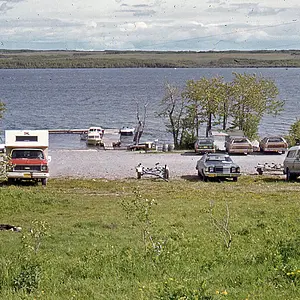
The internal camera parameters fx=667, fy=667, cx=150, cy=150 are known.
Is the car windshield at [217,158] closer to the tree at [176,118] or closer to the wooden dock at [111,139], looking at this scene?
the tree at [176,118]

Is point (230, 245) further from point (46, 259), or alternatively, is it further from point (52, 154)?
point (52, 154)

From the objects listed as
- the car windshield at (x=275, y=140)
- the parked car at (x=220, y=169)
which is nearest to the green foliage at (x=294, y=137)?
the car windshield at (x=275, y=140)

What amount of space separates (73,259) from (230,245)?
126 inches

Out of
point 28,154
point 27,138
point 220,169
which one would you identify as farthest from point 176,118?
point 28,154

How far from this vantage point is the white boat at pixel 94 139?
68.6m

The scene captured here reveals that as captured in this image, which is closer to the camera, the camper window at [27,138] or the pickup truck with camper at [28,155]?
the pickup truck with camper at [28,155]

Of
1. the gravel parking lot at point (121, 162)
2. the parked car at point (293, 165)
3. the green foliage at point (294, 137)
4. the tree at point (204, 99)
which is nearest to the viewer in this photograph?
the parked car at point (293, 165)

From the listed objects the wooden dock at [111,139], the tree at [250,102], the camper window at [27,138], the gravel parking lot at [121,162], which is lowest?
the wooden dock at [111,139]

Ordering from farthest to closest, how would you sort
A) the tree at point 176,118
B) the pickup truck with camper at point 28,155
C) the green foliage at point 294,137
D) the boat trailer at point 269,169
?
1. the tree at point 176,118
2. the green foliage at point 294,137
3. the boat trailer at point 269,169
4. the pickup truck with camper at point 28,155

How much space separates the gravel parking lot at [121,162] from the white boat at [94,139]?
735 inches

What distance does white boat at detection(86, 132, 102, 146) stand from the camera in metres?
68.6

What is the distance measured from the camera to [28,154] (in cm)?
3081

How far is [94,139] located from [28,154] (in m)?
38.3

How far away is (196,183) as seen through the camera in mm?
31484
